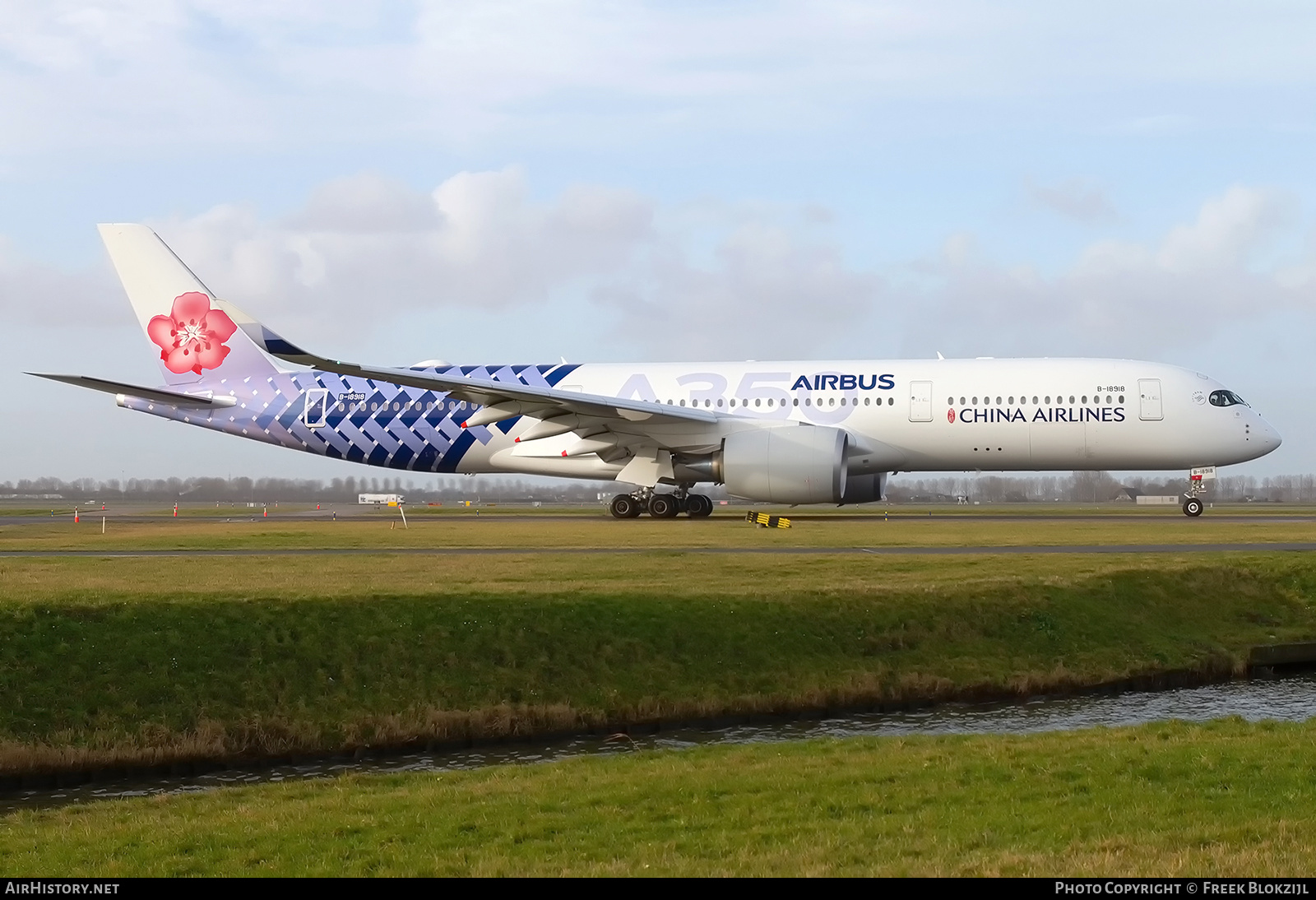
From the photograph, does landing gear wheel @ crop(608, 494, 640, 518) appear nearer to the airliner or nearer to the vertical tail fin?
the airliner

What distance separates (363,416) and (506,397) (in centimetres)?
750

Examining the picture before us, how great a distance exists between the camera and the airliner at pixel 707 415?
3077 centimetres

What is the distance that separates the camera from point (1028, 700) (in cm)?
1594

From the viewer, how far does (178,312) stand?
1463 inches

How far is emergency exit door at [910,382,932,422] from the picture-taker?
32281mm

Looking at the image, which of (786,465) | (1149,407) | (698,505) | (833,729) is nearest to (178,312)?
(698,505)

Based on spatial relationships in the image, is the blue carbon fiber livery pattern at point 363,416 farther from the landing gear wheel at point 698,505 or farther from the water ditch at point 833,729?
the water ditch at point 833,729

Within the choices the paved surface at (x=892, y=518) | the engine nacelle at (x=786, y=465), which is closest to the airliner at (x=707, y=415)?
the engine nacelle at (x=786, y=465)

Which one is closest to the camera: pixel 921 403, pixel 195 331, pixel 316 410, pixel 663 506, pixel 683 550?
pixel 683 550

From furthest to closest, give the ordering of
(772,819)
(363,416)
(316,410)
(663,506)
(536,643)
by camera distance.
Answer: (316,410)
(363,416)
(663,506)
(536,643)
(772,819)

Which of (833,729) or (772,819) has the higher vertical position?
(772,819)

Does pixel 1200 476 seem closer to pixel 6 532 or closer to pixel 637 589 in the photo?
pixel 637 589

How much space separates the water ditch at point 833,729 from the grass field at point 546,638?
1.56 feet

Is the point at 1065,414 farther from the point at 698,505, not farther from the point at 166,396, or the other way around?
the point at 166,396
